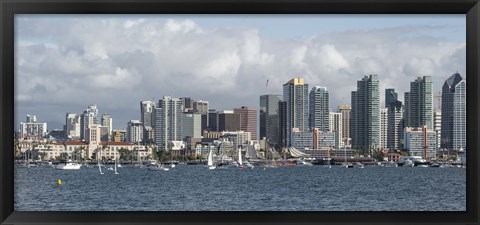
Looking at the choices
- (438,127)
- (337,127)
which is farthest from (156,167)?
(438,127)

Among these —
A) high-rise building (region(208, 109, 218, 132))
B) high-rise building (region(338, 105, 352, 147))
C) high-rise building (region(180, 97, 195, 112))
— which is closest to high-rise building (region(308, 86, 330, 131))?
high-rise building (region(338, 105, 352, 147))

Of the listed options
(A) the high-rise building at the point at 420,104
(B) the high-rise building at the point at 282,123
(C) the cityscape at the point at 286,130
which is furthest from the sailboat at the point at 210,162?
(A) the high-rise building at the point at 420,104

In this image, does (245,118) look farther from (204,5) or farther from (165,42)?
(204,5)

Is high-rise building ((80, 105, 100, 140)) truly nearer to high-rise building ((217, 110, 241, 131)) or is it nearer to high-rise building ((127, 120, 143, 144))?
high-rise building ((127, 120, 143, 144))

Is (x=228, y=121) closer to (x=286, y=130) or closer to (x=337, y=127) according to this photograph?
(x=286, y=130)

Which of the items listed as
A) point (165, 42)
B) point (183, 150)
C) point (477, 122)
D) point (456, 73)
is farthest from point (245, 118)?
point (477, 122)

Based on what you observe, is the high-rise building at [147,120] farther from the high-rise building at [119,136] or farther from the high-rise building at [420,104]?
the high-rise building at [420,104]
